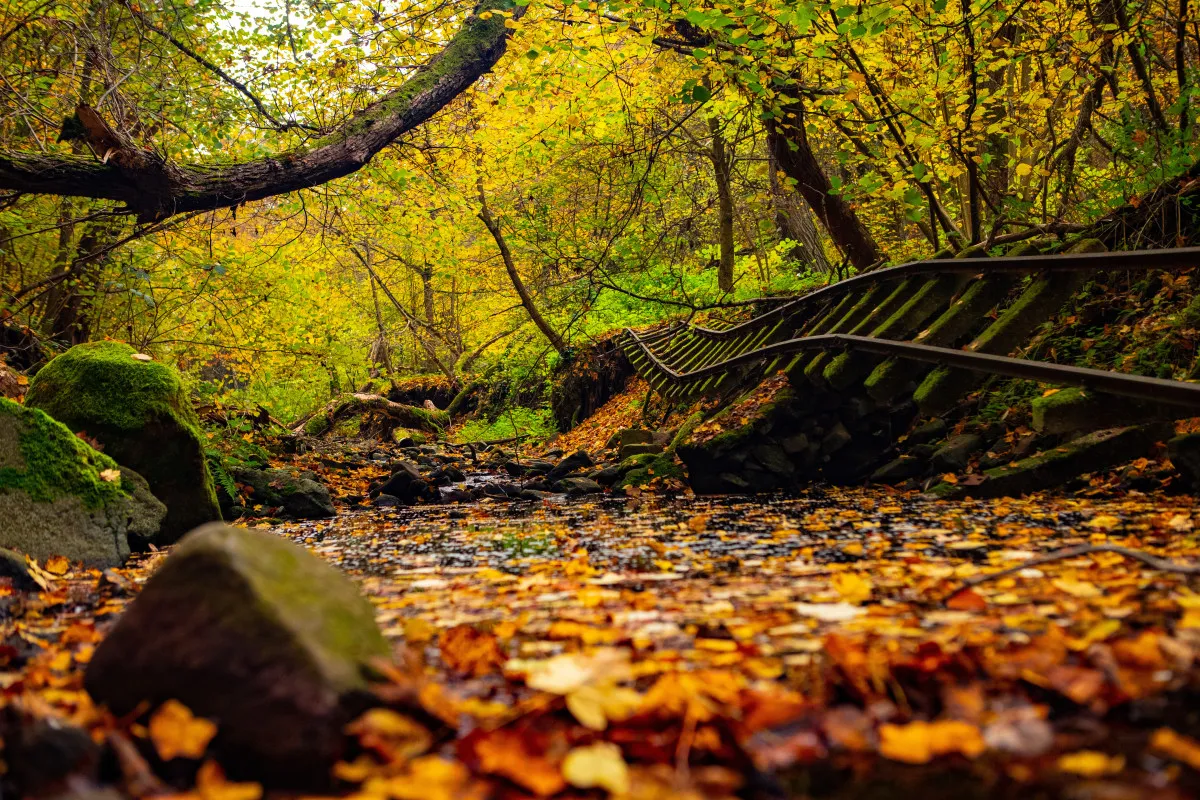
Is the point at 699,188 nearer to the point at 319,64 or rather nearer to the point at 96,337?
the point at 319,64

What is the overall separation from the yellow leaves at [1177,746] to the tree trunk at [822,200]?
7.57 meters

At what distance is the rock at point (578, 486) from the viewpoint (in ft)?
22.6

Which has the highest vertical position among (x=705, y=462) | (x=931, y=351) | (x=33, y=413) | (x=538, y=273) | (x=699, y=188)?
(x=699, y=188)

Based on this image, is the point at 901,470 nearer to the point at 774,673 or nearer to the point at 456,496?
the point at 456,496

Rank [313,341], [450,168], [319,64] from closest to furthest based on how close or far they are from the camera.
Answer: [319,64] < [450,168] < [313,341]

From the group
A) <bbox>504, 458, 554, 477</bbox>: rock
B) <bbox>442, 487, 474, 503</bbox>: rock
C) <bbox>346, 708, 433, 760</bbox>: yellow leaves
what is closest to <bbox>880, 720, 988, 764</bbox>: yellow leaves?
<bbox>346, 708, 433, 760</bbox>: yellow leaves

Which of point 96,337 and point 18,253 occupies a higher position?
point 18,253

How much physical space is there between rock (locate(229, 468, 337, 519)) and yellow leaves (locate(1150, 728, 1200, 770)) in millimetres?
6125

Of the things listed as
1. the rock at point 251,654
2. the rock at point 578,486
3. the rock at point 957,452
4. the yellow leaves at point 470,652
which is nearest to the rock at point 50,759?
the rock at point 251,654

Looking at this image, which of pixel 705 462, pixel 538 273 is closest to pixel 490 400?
pixel 538 273

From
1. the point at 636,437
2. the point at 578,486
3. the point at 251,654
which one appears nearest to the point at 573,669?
the point at 251,654

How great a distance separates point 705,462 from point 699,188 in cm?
1071

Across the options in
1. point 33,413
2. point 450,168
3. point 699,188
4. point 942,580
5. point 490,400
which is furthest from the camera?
point 490,400

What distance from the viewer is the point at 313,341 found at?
13297mm
